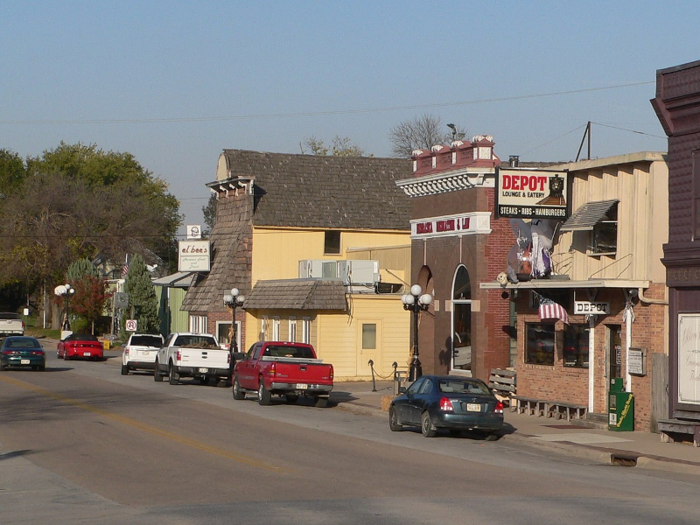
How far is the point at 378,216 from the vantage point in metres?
52.3

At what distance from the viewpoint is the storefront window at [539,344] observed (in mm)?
28734

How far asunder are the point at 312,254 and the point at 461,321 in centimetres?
1771

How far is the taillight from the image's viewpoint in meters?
23.0

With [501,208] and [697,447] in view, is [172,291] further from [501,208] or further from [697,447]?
[697,447]

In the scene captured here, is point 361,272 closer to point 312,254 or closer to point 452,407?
point 312,254

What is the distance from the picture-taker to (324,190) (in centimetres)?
5194

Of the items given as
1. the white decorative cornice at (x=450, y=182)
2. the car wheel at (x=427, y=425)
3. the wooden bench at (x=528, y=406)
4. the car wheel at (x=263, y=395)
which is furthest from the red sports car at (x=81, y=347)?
the car wheel at (x=427, y=425)

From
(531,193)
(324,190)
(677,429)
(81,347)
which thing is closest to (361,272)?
(324,190)

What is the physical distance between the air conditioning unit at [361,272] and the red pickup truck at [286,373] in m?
11.2

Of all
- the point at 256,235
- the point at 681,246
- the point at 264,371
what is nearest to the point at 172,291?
the point at 256,235

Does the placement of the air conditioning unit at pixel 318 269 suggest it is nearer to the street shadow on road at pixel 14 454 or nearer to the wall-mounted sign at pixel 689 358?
the wall-mounted sign at pixel 689 358

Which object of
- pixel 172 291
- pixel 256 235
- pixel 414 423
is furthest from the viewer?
pixel 172 291

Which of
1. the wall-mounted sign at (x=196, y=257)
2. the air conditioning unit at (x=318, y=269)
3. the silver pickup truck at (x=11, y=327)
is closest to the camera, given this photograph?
the air conditioning unit at (x=318, y=269)

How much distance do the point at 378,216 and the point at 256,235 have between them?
616 centimetres
